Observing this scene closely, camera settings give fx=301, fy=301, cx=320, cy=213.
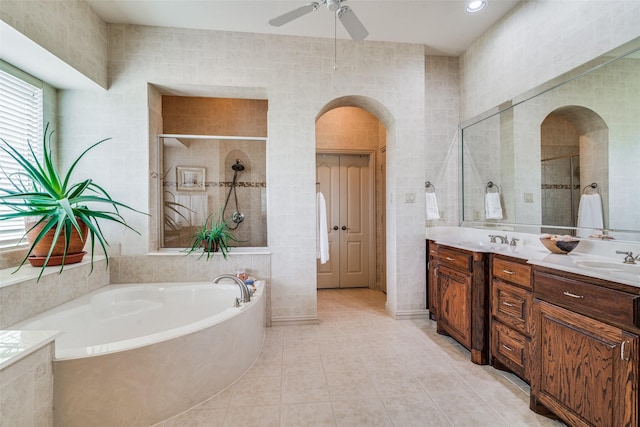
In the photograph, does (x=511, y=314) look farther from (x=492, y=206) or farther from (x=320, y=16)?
(x=320, y=16)

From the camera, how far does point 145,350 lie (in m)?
1.63

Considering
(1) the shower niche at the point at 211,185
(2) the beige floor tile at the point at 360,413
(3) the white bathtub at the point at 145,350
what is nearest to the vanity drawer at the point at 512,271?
(2) the beige floor tile at the point at 360,413

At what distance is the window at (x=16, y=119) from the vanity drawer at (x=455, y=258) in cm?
350

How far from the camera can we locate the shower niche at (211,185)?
124 inches

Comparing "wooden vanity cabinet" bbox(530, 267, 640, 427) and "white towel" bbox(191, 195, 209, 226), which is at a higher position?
"white towel" bbox(191, 195, 209, 226)

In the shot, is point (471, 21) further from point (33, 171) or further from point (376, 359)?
point (33, 171)

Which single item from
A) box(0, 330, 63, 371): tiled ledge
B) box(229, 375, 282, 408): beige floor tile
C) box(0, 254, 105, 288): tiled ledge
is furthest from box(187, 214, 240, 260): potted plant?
box(0, 330, 63, 371): tiled ledge

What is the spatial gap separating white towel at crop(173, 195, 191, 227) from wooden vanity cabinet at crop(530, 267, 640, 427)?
302 cm

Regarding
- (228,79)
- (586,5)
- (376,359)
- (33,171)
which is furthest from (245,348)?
(586,5)

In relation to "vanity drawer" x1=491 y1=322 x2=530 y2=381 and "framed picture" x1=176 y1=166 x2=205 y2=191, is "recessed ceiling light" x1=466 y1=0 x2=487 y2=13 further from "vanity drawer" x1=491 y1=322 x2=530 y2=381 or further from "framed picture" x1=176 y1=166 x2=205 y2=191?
"framed picture" x1=176 y1=166 x2=205 y2=191

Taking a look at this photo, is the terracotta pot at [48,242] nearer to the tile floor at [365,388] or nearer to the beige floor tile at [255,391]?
the tile floor at [365,388]

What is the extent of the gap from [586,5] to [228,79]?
2870 millimetres

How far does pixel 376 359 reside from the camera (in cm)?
233

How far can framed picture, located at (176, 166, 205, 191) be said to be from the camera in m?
3.18
